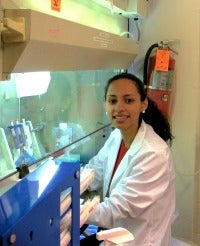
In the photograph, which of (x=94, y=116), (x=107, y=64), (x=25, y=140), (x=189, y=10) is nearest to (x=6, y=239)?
(x=25, y=140)

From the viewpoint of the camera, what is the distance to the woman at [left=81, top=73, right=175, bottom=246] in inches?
57.9

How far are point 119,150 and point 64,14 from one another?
0.81 m

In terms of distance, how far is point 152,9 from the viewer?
2287 mm

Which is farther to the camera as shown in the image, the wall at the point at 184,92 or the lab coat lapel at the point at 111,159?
the wall at the point at 184,92

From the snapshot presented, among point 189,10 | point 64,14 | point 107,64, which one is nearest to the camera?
point 64,14

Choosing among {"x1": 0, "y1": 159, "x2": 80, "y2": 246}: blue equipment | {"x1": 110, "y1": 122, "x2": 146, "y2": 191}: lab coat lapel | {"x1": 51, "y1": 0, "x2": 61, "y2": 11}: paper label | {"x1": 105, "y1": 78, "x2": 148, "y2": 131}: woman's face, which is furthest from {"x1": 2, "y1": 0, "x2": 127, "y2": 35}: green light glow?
{"x1": 110, "y1": 122, "x2": 146, "y2": 191}: lab coat lapel

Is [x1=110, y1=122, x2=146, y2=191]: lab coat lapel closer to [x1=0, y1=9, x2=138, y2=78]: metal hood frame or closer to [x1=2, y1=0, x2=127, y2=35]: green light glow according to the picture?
[x1=0, y1=9, x2=138, y2=78]: metal hood frame

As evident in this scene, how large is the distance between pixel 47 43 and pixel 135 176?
754mm

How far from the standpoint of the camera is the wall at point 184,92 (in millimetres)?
2201

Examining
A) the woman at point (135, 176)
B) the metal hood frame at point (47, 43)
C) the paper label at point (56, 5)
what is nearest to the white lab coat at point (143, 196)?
the woman at point (135, 176)

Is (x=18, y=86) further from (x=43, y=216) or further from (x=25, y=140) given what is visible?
(x=43, y=216)

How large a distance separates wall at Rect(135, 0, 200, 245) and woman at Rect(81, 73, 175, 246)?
1.64ft

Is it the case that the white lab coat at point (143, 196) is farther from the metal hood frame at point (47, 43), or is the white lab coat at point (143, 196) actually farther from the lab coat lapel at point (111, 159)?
the metal hood frame at point (47, 43)

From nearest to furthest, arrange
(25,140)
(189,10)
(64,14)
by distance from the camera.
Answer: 1. (64,14)
2. (25,140)
3. (189,10)
